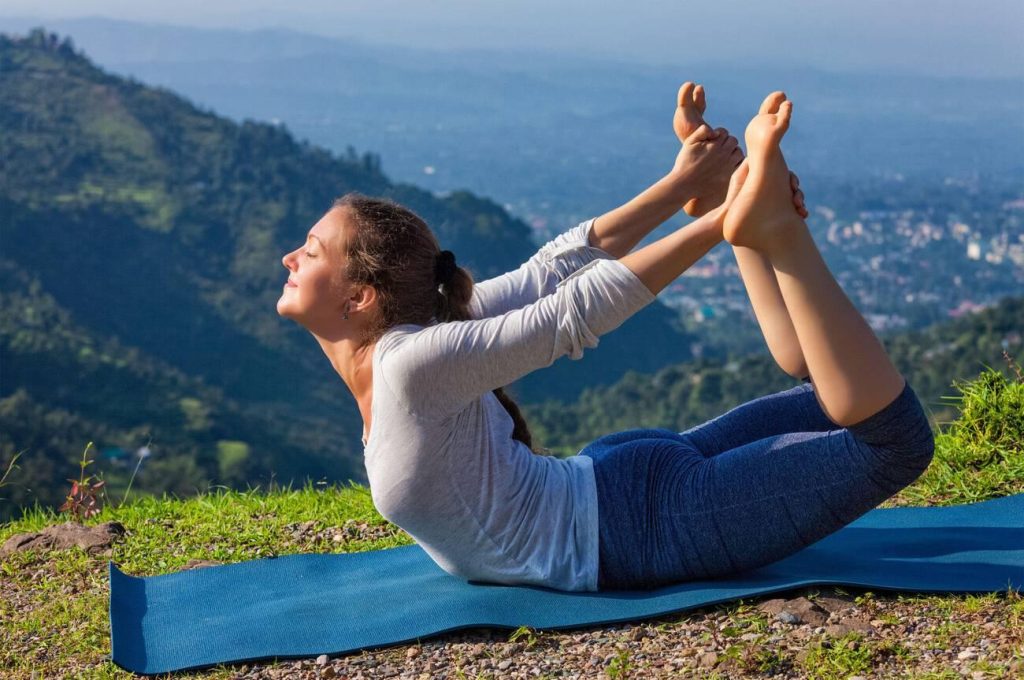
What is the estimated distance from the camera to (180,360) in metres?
50.8

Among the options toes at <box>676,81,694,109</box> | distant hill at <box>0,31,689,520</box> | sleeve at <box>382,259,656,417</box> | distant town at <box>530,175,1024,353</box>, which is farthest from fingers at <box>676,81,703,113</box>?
distant town at <box>530,175,1024,353</box>

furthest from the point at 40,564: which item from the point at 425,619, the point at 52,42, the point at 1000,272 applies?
the point at 52,42

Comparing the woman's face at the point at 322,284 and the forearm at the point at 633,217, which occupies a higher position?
the forearm at the point at 633,217

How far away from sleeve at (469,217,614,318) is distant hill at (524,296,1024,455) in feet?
59.8

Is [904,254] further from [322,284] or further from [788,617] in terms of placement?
[322,284]

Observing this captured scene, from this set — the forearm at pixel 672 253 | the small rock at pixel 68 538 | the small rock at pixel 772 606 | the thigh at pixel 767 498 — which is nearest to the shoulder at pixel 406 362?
the forearm at pixel 672 253

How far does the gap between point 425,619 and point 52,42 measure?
8028cm

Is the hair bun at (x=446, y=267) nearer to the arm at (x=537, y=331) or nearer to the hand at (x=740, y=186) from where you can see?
the arm at (x=537, y=331)

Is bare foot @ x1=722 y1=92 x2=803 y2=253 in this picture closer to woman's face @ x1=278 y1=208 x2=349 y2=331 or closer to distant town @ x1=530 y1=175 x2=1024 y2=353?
woman's face @ x1=278 y1=208 x2=349 y2=331

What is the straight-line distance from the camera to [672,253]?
2504mm

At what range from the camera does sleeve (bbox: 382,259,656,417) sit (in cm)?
245

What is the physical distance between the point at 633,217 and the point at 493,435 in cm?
76

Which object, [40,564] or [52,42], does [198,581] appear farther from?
[52,42]

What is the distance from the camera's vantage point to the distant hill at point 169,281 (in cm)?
3747
